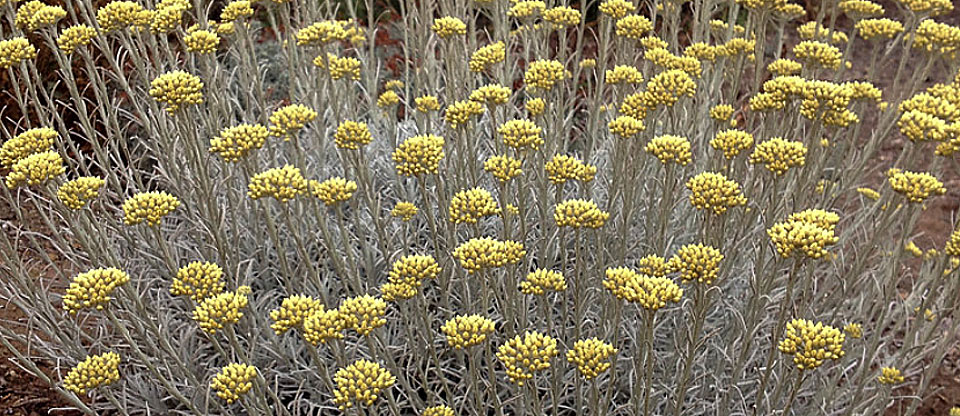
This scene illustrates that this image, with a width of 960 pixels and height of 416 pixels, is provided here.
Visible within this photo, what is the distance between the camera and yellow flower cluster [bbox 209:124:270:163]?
2.22 m

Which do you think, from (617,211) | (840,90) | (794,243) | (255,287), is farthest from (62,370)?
(840,90)

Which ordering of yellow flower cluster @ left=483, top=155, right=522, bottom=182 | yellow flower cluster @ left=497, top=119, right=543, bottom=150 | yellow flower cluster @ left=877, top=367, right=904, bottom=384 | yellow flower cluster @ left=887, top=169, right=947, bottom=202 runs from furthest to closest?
yellow flower cluster @ left=877, top=367, right=904, bottom=384 < yellow flower cluster @ left=497, top=119, right=543, bottom=150 < yellow flower cluster @ left=483, top=155, right=522, bottom=182 < yellow flower cluster @ left=887, top=169, right=947, bottom=202

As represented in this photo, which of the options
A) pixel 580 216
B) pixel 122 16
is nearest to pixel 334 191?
pixel 580 216

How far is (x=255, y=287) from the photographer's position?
3219 mm

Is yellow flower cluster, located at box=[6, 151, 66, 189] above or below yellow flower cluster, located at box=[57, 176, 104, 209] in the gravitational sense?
above

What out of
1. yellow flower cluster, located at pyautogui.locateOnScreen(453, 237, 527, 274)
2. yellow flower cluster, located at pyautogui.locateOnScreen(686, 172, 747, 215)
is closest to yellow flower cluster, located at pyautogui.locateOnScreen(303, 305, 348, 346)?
yellow flower cluster, located at pyautogui.locateOnScreen(453, 237, 527, 274)

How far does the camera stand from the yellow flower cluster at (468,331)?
72.9 inches

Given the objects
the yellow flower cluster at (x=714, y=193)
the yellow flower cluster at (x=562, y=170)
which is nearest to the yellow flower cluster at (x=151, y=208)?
the yellow flower cluster at (x=562, y=170)

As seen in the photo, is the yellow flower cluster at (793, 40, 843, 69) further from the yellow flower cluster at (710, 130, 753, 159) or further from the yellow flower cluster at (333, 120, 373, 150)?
the yellow flower cluster at (333, 120, 373, 150)

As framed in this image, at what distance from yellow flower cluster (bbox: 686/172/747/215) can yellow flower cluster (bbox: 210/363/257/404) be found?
52.4 inches

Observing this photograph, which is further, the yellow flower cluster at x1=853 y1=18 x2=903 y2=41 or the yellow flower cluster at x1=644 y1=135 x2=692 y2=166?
the yellow flower cluster at x1=853 y1=18 x2=903 y2=41

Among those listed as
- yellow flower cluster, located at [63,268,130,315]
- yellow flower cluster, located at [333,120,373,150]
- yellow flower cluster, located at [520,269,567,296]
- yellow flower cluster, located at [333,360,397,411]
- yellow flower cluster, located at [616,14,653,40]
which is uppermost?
yellow flower cluster, located at [616,14,653,40]

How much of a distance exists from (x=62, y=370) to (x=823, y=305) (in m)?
3.43

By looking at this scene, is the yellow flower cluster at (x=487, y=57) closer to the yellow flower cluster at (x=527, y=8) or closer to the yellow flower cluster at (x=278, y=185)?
the yellow flower cluster at (x=527, y=8)
